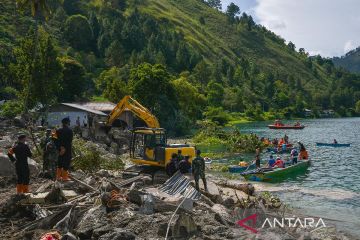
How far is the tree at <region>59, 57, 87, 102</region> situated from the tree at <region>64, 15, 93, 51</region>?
58669 millimetres

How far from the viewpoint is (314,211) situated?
22562 mm

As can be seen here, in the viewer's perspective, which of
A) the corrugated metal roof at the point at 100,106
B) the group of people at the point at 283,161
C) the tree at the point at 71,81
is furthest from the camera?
the tree at the point at 71,81

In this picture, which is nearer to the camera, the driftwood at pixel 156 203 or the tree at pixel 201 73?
the driftwood at pixel 156 203

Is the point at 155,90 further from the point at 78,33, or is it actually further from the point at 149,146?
the point at 78,33

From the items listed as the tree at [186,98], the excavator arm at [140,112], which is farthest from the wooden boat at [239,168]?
the tree at [186,98]

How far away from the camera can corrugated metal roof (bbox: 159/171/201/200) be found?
1720cm

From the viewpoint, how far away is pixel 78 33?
128 meters

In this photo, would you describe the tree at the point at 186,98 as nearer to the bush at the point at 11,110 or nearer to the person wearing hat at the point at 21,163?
the bush at the point at 11,110

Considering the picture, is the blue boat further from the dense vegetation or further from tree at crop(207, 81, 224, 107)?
tree at crop(207, 81, 224, 107)

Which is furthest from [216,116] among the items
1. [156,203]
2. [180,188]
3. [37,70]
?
[156,203]

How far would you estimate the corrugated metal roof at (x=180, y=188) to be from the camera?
17.2 meters

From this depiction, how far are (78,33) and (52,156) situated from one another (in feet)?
381

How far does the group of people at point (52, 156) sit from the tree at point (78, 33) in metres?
112

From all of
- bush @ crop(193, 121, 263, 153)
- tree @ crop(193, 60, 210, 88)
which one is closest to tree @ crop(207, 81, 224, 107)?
tree @ crop(193, 60, 210, 88)
